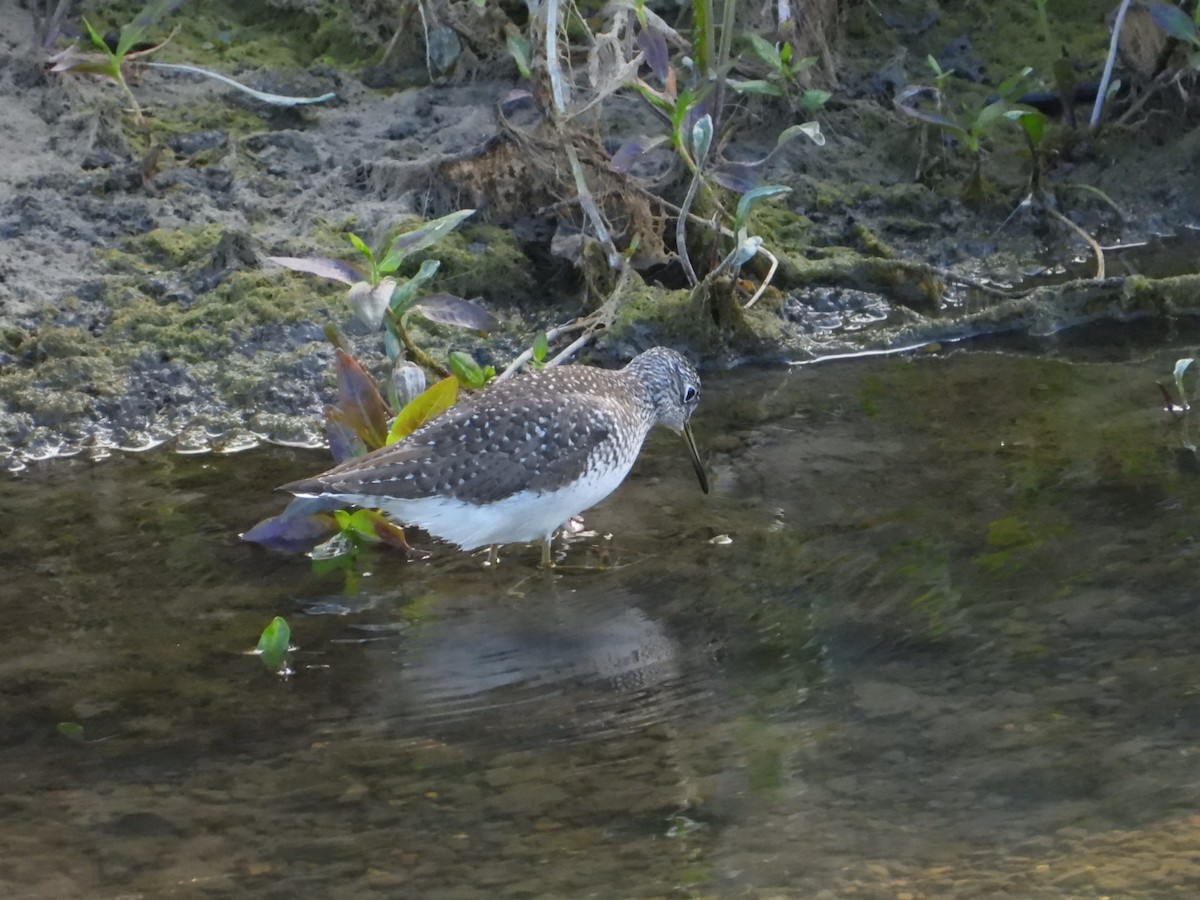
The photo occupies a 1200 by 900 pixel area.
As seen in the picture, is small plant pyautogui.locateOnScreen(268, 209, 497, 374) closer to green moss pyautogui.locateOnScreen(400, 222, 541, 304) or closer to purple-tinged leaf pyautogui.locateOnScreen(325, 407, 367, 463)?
purple-tinged leaf pyautogui.locateOnScreen(325, 407, 367, 463)

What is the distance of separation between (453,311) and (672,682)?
6.70 ft

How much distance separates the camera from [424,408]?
5.70 m

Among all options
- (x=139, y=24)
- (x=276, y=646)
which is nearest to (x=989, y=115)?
(x=139, y=24)

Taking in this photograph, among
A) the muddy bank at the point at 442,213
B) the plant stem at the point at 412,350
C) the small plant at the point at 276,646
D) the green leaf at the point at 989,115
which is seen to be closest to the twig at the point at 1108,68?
the muddy bank at the point at 442,213

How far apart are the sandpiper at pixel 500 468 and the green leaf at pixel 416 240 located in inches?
23.6

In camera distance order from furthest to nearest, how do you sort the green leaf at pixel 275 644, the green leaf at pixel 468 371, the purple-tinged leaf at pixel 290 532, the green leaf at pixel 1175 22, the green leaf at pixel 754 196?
the green leaf at pixel 1175 22
the green leaf at pixel 754 196
the green leaf at pixel 468 371
the purple-tinged leaf at pixel 290 532
the green leaf at pixel 275 644

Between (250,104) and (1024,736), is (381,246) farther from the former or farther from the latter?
(1024,736)

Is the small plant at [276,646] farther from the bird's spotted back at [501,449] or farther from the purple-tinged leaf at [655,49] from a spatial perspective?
the purple-tinged leaf at [655,49]

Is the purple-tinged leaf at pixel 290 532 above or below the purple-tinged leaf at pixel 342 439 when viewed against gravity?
below

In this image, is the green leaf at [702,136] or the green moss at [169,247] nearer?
the green leaf at [702,136]

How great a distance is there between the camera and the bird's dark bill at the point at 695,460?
5.95m

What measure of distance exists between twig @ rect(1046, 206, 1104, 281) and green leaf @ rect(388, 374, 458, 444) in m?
3.68

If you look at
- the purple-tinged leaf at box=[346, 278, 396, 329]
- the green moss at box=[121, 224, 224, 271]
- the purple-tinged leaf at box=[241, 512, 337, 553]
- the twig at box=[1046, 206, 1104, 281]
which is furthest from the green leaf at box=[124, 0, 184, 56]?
the twig at box=[1046, 206, 1104, 281]

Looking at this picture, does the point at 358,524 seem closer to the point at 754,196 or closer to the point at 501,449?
the point at 501,449
